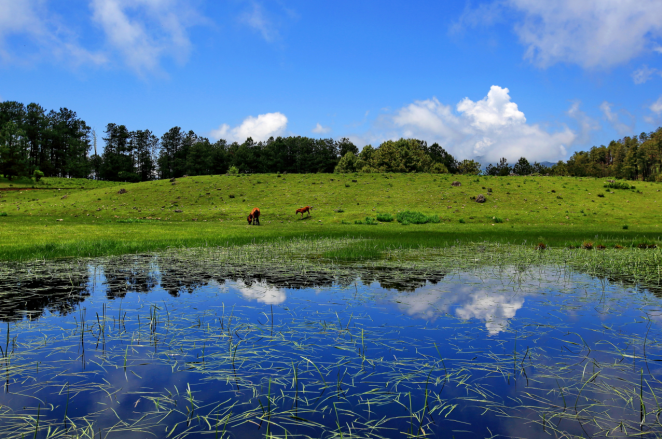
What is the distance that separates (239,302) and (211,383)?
4.22m

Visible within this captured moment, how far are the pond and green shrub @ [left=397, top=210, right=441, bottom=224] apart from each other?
100 ft

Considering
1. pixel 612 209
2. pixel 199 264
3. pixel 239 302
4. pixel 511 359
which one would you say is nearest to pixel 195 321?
pixel 239 302


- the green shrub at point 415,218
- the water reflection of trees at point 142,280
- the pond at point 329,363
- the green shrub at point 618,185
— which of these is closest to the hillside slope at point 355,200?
the green shrub at point 618,185

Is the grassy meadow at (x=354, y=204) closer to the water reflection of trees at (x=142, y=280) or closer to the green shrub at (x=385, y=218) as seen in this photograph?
the green shrub at (x=385, y=218)

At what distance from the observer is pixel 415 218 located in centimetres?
4162

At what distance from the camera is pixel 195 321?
7766 mm

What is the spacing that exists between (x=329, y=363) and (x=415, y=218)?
3720cm

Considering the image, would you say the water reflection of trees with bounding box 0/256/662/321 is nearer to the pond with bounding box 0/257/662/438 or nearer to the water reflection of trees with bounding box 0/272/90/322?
the water reflection of trees with bounding box 0/272/90/322

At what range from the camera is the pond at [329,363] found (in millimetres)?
4246

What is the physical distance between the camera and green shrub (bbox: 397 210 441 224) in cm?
4116

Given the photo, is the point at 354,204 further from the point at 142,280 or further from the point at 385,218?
the point at 142,280

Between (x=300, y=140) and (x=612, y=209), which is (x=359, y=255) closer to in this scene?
(x=612, y=209)

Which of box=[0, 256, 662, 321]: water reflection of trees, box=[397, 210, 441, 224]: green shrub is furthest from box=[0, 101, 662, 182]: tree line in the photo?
box=[0, 256, 662, 321]: water reflection of trees

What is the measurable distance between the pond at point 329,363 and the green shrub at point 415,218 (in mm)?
30533
